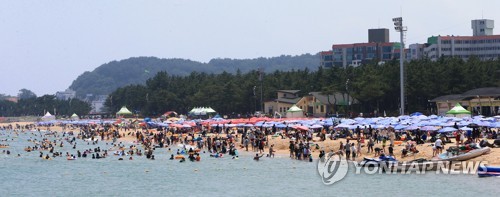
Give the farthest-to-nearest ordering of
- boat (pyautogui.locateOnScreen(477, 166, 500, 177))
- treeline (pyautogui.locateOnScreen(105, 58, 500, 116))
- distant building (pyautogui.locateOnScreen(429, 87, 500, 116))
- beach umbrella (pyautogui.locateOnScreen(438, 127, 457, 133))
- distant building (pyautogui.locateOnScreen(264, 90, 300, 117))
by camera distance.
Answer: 1. distant building (pyautogui.locateOnScreen(264, 90, 300, 117))
2. treeline (pyautogui.locateOnScreen(105, 58, 500, 116))
3. distant building (pyautogui.locateOnScreen(429, 87, 500, 116))
4. beach umbrella (pyautogui.locateOnScreen(438, 127, 457, 133))
5. boat (pyautogui.locateOnScreen(477, 166, 500, 177))

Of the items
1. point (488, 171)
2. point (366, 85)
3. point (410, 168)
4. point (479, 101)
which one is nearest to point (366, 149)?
point (410, 168)

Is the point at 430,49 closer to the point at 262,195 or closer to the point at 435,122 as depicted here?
the point at 435,122

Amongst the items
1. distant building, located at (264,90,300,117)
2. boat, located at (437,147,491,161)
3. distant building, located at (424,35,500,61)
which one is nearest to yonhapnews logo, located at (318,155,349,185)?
boat, located at (437,147,491,161)

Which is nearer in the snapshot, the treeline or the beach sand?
the beach sand

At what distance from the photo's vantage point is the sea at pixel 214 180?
4303 centimetres

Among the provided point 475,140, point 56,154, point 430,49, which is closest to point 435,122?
point 475,140

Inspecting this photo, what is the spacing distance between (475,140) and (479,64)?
50.8 meters

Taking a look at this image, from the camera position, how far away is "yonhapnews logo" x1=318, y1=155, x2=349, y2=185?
162ft

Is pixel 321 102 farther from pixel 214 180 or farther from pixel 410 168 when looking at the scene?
pixel 410 168

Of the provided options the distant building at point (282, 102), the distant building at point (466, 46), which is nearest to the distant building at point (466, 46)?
the distant building at point (466, 46)

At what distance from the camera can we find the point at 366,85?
101812mm

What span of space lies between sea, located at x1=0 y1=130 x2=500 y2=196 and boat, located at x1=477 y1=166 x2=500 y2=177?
37 cm

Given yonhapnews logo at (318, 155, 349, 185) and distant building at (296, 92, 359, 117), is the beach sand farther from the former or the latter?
distant building at (296, 92, 359, 117)

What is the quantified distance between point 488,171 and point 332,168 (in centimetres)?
1421
